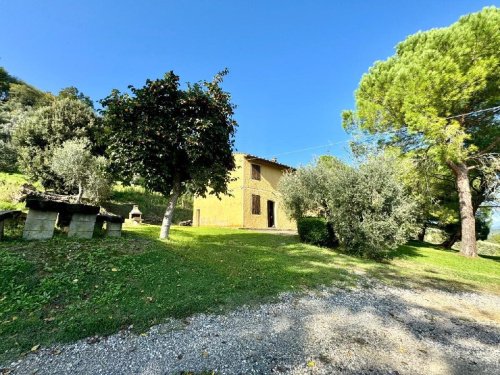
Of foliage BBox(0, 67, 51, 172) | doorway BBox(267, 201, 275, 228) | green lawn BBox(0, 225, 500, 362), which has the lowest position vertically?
green lawn BBox(0, 225, 500, 362)

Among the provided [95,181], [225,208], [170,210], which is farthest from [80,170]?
[170,210]

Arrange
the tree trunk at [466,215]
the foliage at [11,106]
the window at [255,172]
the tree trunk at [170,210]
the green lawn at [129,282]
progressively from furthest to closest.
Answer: the foliage at [11,106] < the window at [255,172] < the tree trunk at [466,215] < the tree trunk at [170,210] < the green lawn at [129,282]

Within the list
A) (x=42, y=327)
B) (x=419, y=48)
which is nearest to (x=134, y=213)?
(x=42, y=327)

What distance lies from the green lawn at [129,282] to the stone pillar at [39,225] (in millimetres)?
311

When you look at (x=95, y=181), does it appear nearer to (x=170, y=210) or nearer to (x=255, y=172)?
(x=170, y=210)

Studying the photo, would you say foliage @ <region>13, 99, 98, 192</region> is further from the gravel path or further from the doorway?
the gravel path

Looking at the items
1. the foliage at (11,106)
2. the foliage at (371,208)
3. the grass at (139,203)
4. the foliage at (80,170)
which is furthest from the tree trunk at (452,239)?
the foliage at (11,106)

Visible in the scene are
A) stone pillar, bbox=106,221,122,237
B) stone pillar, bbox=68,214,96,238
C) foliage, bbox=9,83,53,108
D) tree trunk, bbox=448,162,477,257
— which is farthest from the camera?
foliage, bbox=9,83,53,108

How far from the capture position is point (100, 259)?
585cm

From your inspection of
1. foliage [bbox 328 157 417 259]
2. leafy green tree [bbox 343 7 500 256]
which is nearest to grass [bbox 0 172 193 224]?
foliage [bbox 328 157 417 259]

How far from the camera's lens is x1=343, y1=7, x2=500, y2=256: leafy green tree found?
12.5 m

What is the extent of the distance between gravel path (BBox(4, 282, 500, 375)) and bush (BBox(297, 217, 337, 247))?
A: 24.7ft

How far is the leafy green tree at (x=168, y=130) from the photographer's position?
8586 millimetres

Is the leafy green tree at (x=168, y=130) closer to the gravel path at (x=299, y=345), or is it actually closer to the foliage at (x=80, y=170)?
the gravel path at (x=299, y=345)
